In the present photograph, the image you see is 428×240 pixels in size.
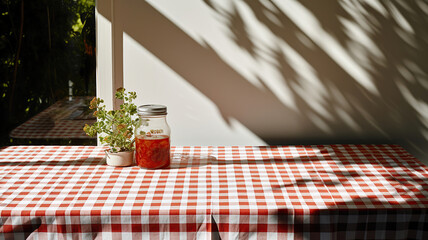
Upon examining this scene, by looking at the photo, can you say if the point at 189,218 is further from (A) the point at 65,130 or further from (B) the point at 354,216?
(A) the point at 65,130

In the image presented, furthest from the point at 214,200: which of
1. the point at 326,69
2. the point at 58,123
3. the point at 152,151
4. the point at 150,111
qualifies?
the point at 58,123

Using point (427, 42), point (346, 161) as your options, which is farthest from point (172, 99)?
point (427, 42)

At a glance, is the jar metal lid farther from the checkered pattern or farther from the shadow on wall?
the checkered pattern

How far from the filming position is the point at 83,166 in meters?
2.00

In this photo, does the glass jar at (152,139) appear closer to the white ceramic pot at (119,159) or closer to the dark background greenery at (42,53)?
the white ceramic pot at (119,159)

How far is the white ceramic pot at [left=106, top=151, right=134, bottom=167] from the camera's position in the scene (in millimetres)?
1983

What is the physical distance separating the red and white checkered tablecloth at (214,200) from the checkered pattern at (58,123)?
0.39 metres

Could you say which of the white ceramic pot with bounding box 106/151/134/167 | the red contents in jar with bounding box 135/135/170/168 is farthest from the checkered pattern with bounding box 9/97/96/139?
the red contents in jar with bounding box 135/135/170/168

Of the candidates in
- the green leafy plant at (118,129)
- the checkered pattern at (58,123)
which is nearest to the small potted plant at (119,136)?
the green leafy plant at (118,129)

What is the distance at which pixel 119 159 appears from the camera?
6.52 feet

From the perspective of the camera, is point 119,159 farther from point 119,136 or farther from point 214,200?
point 214,200

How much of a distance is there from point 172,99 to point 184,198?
79 centimetres

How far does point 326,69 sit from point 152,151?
977 mm

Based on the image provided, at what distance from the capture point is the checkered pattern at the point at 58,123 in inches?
94.7
